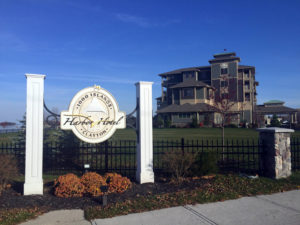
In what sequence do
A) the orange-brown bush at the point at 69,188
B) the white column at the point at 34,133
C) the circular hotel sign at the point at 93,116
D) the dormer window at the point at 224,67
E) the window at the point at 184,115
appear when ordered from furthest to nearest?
the dormer window at the point at 224,67, the window at the point at 184,115, the circular hotel sign at the point at 93,116, the white column at the point at 34,133, the orange-brown bush at the point at 69,188

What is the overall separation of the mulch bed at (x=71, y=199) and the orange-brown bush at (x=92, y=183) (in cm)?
19

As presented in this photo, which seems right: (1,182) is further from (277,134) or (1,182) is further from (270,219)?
(277,134)

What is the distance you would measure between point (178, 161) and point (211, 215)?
2558 mm

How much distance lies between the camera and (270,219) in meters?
4.52

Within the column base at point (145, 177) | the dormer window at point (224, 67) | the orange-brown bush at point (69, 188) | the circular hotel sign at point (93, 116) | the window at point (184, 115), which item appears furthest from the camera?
the dormer window at point (224, 67)

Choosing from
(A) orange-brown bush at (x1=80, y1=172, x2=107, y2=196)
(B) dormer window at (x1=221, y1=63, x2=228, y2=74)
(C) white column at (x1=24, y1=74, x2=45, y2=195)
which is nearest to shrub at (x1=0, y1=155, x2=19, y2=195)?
(C) white column at (x1=24, y1=74, x2=45, y2=195)

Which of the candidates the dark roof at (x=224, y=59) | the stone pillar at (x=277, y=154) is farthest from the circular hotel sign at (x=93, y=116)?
the dark roof at (x=224, y=59)

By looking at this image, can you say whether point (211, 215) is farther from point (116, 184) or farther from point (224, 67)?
point (224, 67)

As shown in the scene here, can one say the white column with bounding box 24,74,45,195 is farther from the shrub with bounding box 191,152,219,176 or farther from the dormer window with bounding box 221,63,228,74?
the dormer window with bounding box 221,63,228,74

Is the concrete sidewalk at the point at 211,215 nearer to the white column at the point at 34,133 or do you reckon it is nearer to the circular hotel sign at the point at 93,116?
the white column at the point at 34,133

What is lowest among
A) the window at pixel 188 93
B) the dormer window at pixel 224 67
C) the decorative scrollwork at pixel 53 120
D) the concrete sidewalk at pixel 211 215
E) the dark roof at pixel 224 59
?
the concrete sidewalk at pixel 211 215

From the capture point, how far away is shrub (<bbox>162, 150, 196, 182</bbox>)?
23.6ft

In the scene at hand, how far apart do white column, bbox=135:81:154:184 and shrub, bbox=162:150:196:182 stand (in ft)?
1.78

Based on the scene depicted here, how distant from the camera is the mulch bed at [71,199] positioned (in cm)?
543
